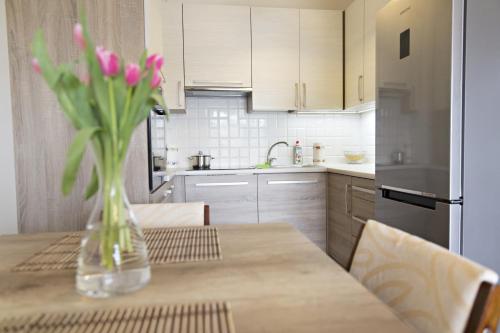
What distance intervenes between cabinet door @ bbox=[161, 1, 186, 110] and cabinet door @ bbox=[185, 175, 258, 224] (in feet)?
2.44

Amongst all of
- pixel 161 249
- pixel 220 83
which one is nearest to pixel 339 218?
Result: pixel 220 83

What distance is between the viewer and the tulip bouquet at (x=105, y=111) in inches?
22.5

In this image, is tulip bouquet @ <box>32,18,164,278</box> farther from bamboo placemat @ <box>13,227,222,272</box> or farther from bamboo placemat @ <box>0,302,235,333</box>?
bamboo placemat @ <box>13,227,222,272</box>

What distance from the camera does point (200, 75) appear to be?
3.10 m

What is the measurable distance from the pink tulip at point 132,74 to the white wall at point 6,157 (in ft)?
5.32

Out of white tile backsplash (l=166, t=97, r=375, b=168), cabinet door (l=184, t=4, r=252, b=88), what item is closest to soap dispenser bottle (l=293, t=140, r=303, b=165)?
white tile backsplash (l=166, t=97, r=375, b=168)

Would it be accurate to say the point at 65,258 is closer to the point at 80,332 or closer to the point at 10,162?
the point at 80,332

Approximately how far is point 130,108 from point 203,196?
2.40 metres

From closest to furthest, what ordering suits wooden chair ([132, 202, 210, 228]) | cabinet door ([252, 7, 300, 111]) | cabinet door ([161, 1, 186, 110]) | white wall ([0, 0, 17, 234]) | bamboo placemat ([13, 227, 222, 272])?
bamboo placemat ([13, 227, 222, 272])
wooden chair ([132, 202, 210, 228])
white wall ([0, 0, 17, 234])
cabinet door ([161, 1, 186, 110])
cabinet door ([252, 7, 300, 111])

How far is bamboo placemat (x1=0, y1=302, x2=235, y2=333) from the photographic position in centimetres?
53

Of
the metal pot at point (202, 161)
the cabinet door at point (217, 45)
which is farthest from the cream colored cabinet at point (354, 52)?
the metal pot at point (202, 161)

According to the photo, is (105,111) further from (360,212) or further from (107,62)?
(360,212)

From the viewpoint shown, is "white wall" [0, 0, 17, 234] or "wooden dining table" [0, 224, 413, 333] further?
"white wall" [0, 0, 17, 234]

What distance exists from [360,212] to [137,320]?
2.21m
